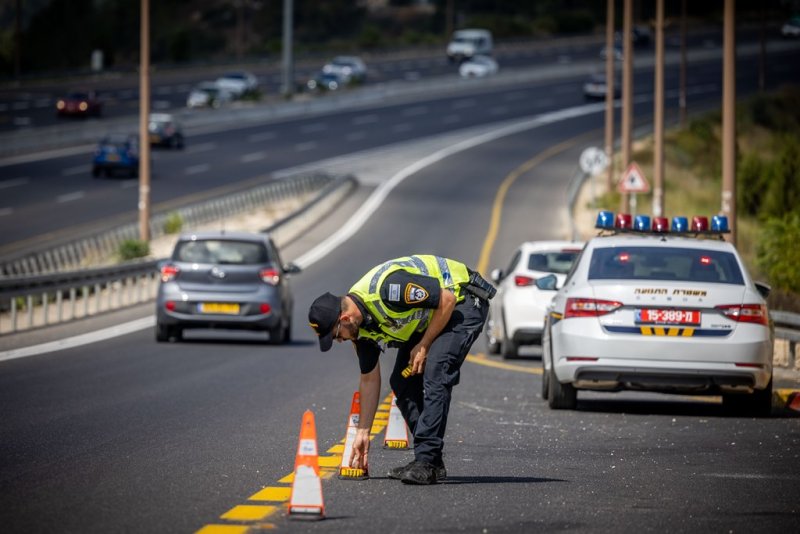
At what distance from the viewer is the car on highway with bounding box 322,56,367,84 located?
9889 centimetres

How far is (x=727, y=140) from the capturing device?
2703cm

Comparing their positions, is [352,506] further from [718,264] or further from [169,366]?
[169,366]

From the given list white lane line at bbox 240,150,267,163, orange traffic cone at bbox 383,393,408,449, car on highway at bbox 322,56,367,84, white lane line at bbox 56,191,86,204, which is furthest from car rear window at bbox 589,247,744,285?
car on highway at bbox 322,56,367,84

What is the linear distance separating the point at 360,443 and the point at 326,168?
5844 cm

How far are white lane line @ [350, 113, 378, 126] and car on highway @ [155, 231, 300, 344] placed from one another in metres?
63.1

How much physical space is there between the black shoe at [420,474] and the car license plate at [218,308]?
13.5 meters

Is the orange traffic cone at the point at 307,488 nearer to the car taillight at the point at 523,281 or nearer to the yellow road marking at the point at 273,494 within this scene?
the yellow road marking at the point at 273,494

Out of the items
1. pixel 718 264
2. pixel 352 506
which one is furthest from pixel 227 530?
pixel 718 264

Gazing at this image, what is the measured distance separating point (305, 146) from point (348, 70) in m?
25.3

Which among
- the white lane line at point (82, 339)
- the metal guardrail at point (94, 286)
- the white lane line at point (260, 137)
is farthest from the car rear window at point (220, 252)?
the white lane line at point (260, 137)

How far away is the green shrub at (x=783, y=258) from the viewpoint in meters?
27.4

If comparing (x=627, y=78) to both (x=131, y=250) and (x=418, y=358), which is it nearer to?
(x=131, y=250)

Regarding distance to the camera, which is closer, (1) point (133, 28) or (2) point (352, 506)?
(2) point (352, 506)

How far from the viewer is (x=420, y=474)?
9625 mm
